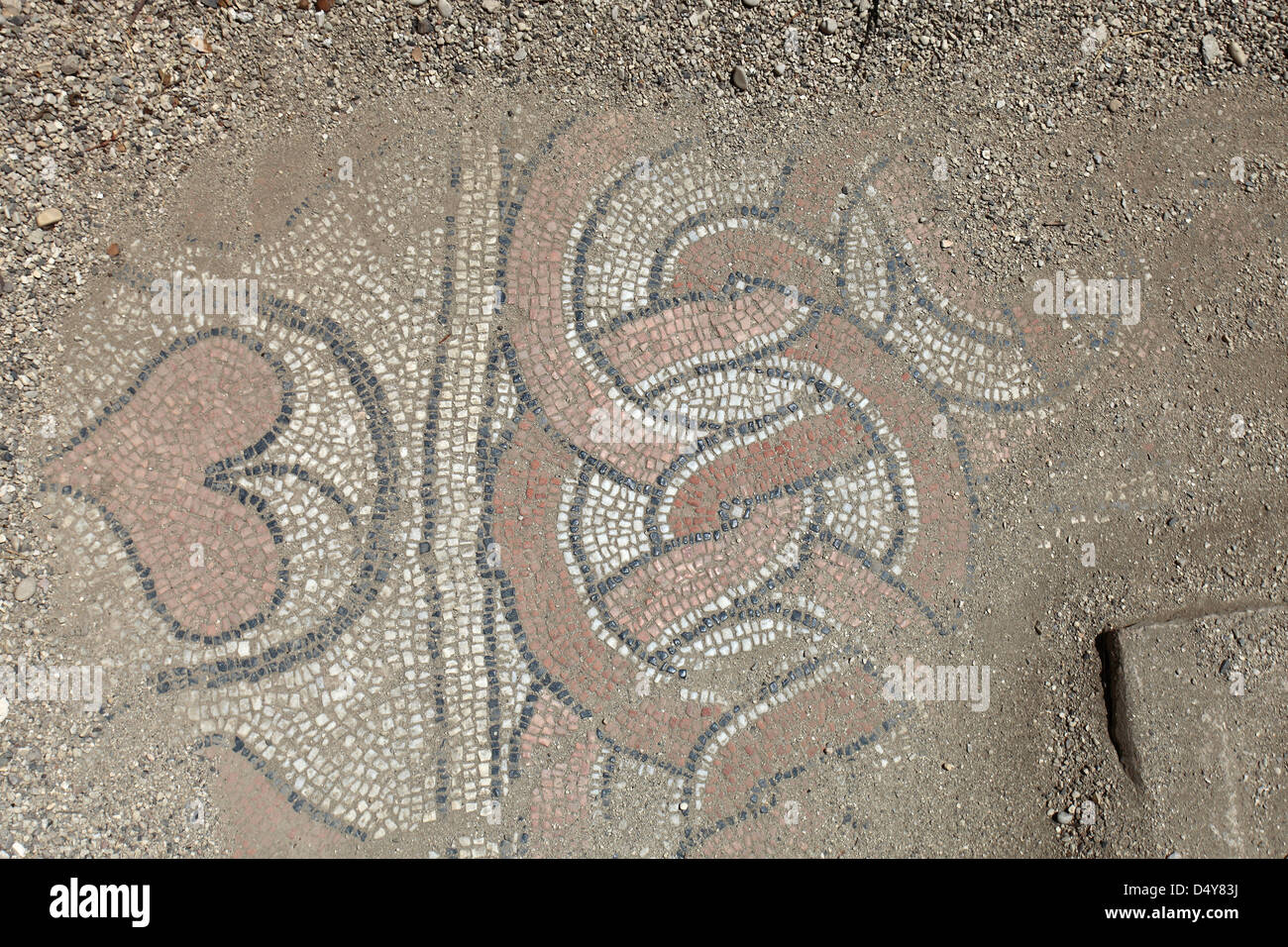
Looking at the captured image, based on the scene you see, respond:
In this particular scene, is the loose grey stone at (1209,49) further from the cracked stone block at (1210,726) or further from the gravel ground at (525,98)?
the cracked stone block at (1210,726)

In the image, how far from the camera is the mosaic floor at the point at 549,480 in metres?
5.55

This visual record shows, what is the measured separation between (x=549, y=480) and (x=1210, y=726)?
526 cm


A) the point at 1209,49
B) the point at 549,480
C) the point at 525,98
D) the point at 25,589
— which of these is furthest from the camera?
the point at 1209,49

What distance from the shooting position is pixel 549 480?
228 inches

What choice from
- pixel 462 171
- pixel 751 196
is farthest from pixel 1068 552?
pixel 462 171

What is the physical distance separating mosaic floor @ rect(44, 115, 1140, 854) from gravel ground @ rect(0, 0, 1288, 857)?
0.42 metres

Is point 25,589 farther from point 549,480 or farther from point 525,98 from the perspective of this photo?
point 525,98

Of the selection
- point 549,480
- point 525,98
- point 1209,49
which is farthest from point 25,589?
point 1209,49

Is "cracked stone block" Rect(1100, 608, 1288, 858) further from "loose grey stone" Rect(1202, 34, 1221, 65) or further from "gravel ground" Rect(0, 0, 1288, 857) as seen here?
"loose grey stone" Rect(1202, 34, 1221, 65)

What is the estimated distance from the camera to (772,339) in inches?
233

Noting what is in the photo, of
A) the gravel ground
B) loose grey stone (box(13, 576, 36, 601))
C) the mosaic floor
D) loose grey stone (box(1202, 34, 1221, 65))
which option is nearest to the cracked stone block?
the gravel ground

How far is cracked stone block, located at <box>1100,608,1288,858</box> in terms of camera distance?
547 cm

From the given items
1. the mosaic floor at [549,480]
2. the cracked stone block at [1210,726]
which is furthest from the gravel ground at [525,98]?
the mosaic floor at [549,480]
